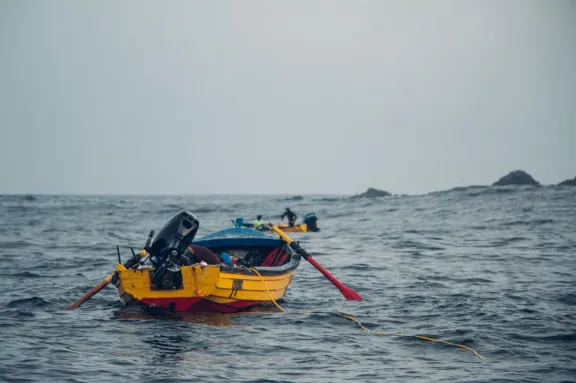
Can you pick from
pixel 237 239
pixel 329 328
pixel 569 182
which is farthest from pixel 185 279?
pixel 569 182

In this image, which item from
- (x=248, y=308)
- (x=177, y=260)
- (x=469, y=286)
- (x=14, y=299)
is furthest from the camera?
(x=469, y=286)

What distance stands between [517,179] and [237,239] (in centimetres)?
9088

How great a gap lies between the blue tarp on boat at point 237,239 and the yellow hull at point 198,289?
10.4 feet

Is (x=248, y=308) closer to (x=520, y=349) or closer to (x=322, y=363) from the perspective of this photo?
Answer: (x=322, y=363)

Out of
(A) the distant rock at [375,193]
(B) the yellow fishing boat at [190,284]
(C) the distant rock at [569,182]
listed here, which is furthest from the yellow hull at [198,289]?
(A) the distant rock at [375,193]

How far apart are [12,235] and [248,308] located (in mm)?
26415

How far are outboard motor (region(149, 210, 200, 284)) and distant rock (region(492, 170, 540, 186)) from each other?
9292 centimetres

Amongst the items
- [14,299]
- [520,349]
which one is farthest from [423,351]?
[14,299]

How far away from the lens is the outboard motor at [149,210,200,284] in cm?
1347

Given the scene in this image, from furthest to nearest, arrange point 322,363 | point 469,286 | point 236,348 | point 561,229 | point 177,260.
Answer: point 561,229
point 469,286
point 177,260
point 236,348
point 322,363

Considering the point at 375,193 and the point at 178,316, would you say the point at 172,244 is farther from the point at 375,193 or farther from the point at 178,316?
the point at 375,193

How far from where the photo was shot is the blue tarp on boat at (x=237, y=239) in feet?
58.4

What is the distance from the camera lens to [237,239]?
1791cm

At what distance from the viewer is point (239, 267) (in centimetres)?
1442
